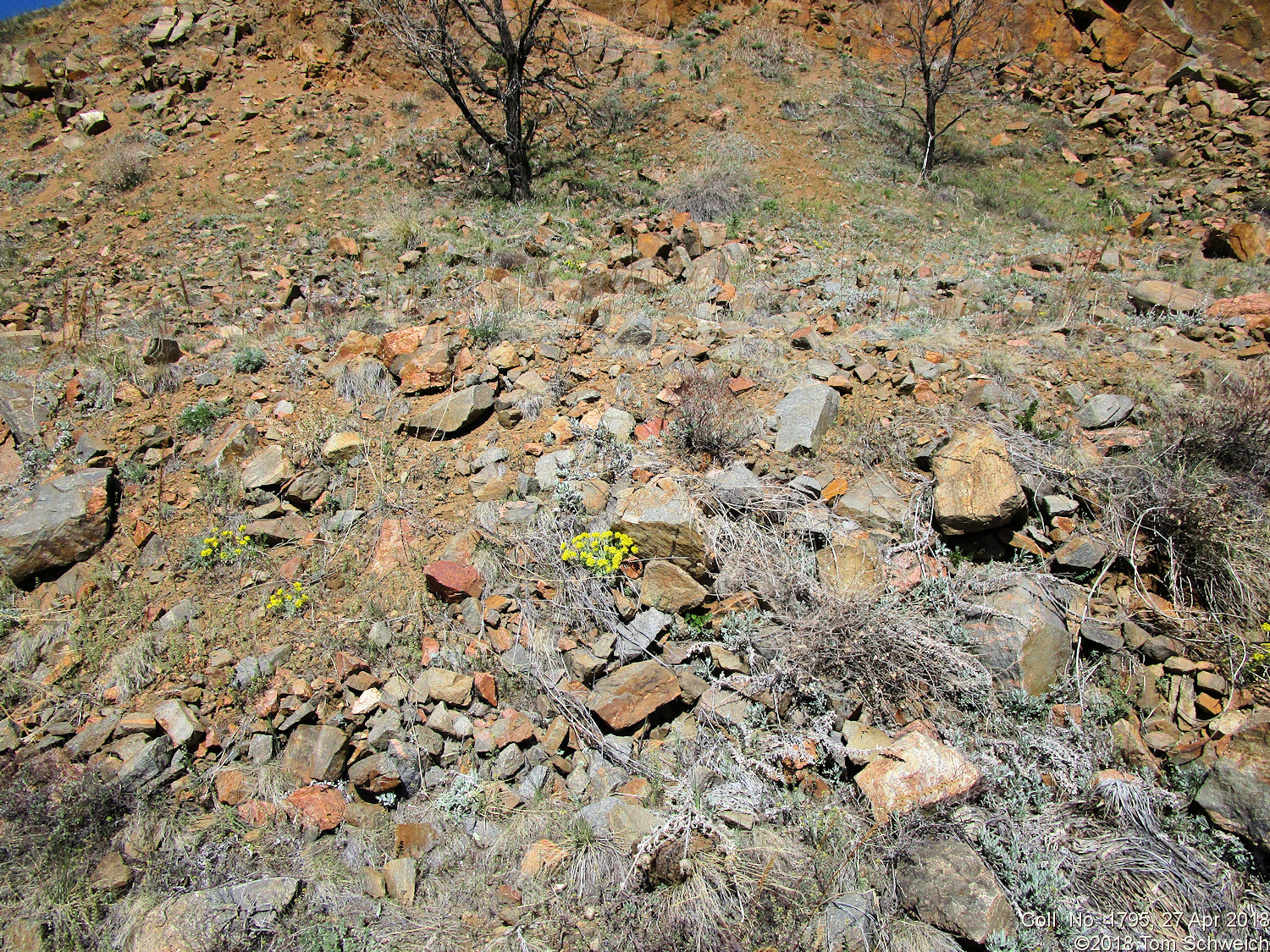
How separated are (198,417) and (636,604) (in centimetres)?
340

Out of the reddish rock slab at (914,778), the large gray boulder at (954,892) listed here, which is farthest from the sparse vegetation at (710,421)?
the large gray boulder at (954,892)

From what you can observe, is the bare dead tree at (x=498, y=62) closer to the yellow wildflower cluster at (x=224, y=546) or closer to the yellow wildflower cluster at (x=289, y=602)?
the yellow wildflower cluster at (x=224, y=546)

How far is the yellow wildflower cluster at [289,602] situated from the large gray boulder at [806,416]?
295 cm

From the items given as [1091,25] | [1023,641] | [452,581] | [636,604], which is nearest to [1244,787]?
[1023,641]

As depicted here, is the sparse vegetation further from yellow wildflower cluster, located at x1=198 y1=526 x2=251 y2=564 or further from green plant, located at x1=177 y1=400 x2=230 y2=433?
green plant, located at x1=177 y1=400 x2=230 y2=433

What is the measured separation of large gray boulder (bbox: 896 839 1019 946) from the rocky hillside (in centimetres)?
2

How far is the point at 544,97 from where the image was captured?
11.3 metres

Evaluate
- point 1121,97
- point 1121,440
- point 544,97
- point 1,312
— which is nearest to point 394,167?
point 544,97

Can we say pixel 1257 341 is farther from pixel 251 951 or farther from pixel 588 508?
pixel 251 951

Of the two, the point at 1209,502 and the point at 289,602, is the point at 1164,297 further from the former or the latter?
the point at 289,602

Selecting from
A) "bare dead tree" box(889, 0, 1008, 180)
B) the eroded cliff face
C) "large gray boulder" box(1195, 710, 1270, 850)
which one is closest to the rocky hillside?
"large gray boulder" box(1195, 710, 1270, 850)

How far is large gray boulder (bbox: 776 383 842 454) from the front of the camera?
13.6 feet

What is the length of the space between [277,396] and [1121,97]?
1555 cm

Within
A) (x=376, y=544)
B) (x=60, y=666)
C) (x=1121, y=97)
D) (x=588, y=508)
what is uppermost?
(x=1121, y=97)
